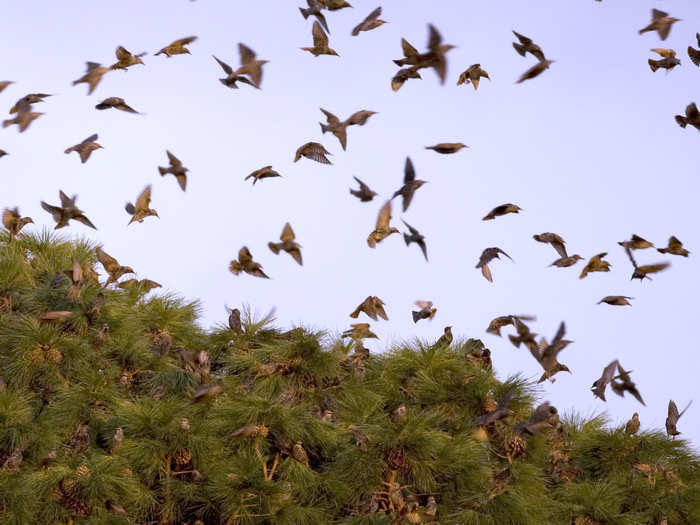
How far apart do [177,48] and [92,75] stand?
73 cm

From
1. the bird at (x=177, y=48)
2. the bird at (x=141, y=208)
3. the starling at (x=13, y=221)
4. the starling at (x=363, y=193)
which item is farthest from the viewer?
the starling at (x=13, y=221)

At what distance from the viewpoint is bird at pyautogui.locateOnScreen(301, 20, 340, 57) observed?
7225 millimetres

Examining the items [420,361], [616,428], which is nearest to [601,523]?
[616,428]

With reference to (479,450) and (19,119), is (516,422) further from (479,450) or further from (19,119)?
(19,119)

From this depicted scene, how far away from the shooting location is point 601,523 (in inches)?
328

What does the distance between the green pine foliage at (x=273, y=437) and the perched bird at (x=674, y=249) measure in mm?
1482

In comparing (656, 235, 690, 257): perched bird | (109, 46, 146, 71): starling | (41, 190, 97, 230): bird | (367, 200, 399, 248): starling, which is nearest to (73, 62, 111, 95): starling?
(109, 46, 146, 71): starling

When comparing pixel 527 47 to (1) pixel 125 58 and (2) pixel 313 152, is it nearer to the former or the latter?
(2) pixel 313 152

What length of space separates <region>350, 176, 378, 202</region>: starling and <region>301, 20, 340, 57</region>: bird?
1127mm

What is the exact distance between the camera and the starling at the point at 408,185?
6359 mm

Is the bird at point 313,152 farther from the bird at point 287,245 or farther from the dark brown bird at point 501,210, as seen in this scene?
the dark brown bird at point 501,210

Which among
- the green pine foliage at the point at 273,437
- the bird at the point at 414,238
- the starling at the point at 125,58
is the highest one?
the starling at the point at 125,58

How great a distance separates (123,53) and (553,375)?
428 cm

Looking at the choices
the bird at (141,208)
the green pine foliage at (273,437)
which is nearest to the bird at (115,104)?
the bird at (141,208)
